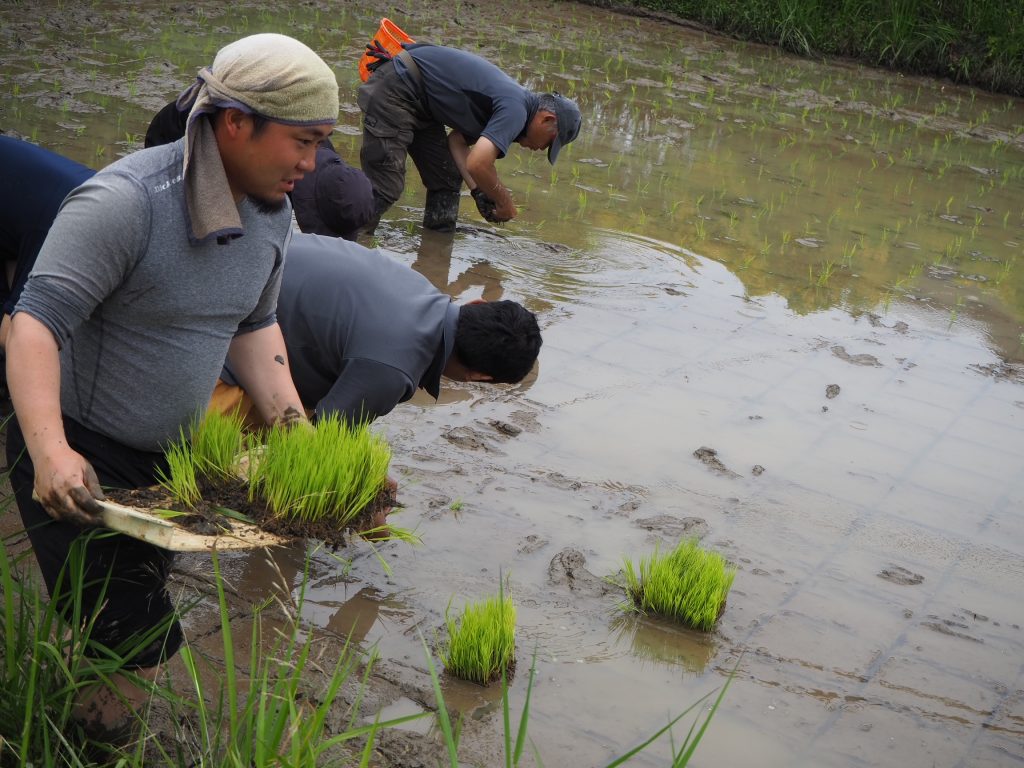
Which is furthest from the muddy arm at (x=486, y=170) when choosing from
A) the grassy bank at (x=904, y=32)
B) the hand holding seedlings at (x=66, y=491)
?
the grassy bank at (x=904, y=32)

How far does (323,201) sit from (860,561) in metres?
2.83

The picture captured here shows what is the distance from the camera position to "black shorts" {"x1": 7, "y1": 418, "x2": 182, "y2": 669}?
2432mm

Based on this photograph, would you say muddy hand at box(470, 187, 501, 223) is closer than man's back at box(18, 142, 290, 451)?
No

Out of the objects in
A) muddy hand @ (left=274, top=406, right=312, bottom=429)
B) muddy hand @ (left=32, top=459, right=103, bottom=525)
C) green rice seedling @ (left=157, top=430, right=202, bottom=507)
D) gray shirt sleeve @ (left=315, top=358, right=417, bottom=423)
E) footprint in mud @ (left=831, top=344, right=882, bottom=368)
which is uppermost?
muddy hand @ (left=32, top=459, right=103, bottom=525)

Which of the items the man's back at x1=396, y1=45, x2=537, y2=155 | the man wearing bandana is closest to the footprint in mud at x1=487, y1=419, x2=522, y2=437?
the man's back at x1=396, y1=45, x2=537, y2=155

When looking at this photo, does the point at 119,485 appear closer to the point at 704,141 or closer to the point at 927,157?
the point at 704,141

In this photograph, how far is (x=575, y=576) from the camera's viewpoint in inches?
162

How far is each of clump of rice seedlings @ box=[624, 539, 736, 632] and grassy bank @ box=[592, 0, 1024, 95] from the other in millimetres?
12726

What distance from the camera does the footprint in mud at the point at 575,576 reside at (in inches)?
159

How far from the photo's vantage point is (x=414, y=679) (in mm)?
3424

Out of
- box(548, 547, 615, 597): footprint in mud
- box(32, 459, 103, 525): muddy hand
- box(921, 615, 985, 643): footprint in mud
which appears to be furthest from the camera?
box(921, 615, 985, 643): footprint in mud

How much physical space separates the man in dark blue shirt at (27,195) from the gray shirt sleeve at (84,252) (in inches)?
49.3

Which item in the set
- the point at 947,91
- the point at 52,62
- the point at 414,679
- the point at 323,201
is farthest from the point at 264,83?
the point at 947,91

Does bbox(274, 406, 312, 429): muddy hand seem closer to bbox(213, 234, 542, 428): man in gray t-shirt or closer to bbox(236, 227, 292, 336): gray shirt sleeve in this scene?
bbox(236, 227, 292, 336): gray shirt sleeve
